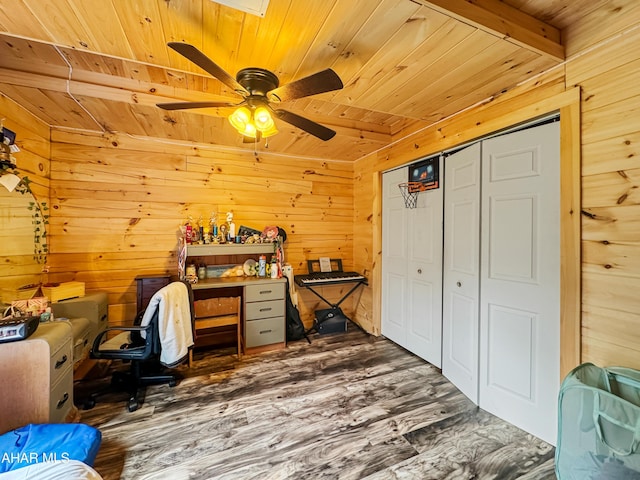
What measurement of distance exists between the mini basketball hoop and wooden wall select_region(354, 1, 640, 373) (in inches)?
45.3

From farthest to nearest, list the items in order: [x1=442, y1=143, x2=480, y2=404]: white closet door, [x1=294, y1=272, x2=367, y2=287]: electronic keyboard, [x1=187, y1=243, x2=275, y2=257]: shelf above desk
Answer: [x1=294, y1=272, x2=367, y2=287]: electronic keyboard → [x1=187, y1=243, x2=275, y2=257]: shelf above desk → [x1=442, y1=143, x2=480, y2=404]: white closet door

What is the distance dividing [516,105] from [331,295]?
9.59 ft

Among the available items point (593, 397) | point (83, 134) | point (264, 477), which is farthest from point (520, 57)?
point (83, 134)

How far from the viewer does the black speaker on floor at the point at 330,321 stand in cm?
358

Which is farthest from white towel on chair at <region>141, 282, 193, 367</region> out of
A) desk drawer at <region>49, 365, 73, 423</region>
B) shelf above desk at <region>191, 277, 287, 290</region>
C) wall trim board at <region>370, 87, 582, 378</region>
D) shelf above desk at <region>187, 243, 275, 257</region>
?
wall trim board at <region>370, 87, 582, 378</region>

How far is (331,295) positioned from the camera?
12.7 ft

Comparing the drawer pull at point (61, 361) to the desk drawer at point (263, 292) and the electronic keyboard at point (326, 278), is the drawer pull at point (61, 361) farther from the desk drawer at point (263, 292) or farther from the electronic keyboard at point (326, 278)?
the electronic keyboard at point (326, 278)

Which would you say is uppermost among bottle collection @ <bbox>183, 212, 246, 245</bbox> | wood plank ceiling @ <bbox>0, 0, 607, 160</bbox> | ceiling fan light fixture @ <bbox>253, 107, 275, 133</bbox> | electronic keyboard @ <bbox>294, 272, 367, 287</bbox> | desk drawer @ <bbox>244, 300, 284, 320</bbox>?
wood plank ceiling @ <bbox>0, 0, 607, 160</bbox>

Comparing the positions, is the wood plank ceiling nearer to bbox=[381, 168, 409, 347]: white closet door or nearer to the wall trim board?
the wall trim board

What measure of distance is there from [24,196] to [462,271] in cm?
380

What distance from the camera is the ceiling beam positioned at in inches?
48.7

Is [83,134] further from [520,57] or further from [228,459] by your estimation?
A: [520,57]

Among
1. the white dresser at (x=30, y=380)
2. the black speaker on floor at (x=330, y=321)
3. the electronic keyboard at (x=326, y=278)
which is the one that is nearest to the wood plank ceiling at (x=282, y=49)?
the white dresser at (x=30, y=380)

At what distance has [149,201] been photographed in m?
3.08
